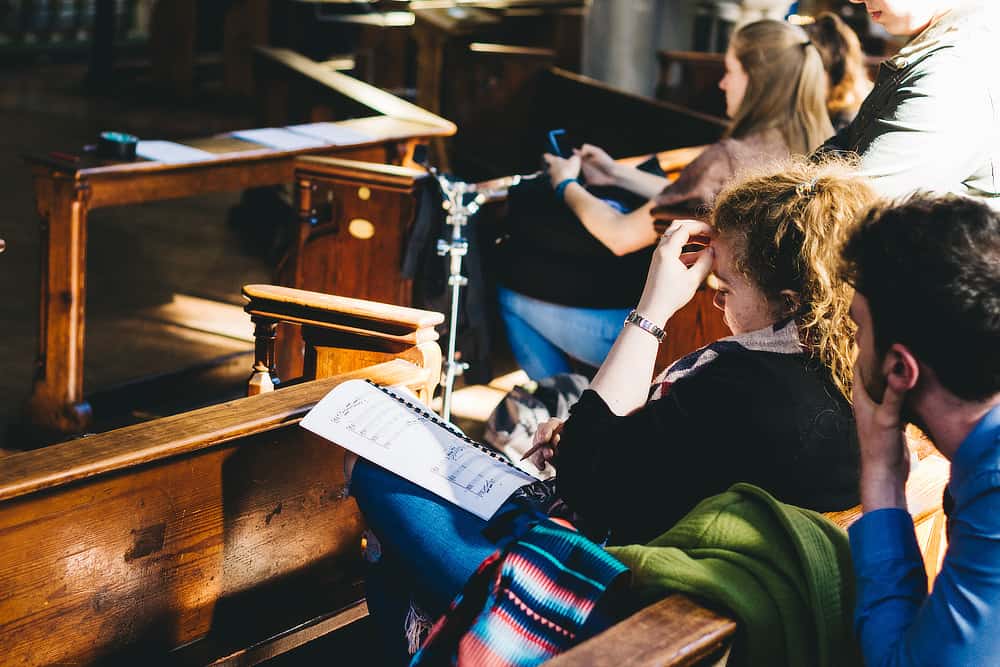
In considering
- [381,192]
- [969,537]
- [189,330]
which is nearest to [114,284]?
[189,330]

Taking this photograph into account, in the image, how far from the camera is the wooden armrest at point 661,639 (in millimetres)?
1099

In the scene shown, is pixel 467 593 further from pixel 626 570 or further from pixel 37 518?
pixel 37 518

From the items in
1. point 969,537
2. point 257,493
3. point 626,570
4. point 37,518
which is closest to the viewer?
point 969,537

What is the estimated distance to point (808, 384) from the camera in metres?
1.49

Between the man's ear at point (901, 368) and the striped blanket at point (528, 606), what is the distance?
37cm

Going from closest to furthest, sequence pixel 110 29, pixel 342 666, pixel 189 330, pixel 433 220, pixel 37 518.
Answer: pixel 37 518 → pixel 342 666 → pixel 433 220 → pixel 189 330 → pixel 110 29

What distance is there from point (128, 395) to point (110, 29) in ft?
19.5

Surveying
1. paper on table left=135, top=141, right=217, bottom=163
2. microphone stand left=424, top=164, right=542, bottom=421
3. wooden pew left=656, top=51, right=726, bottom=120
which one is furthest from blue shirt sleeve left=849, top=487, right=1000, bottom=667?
wooden pew left=656, top=51, right=726, bottom=120

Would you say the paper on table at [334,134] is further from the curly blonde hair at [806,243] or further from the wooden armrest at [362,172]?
the curly blonde hair at [806,243]

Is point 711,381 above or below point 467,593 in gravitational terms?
above

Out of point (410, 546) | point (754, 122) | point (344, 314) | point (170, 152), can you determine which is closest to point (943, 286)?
point (410, 546)

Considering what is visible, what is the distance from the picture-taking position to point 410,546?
1.53m

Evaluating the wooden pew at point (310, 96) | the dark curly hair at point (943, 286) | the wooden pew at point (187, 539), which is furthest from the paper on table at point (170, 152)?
the dark curly hair at point (943, 286)

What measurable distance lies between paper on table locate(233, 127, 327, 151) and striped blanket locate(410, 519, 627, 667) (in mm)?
2635
